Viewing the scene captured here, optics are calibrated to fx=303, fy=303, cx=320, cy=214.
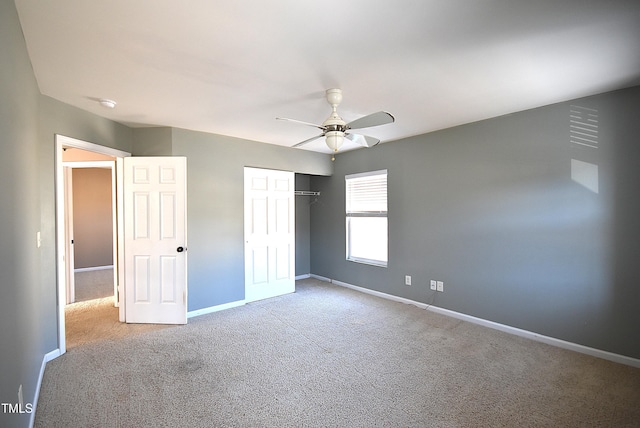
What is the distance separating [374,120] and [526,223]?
2.21 meters

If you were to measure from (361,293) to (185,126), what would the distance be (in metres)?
3.66

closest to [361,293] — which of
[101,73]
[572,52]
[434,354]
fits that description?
[434,354]

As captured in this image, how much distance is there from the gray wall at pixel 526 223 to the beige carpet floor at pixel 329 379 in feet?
1.24

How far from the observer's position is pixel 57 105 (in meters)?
2.94

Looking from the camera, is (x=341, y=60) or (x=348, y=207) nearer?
(x=341, y=60)

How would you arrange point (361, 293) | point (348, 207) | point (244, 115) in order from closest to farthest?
point (244, 115), point (361, 293), point (348, 207)

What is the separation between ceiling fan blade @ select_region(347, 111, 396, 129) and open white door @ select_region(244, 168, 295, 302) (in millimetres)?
2575

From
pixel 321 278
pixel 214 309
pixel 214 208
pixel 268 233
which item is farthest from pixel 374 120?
pixel 321 278

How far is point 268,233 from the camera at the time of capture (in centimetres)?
500

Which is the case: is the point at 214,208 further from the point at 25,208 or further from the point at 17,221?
the point at 17,221

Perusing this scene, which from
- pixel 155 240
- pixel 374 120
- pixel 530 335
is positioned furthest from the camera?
pixel 155 240

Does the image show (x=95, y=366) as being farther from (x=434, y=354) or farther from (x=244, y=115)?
(x=434, y=354)

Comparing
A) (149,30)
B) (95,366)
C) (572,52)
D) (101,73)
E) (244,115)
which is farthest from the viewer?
(244,115)

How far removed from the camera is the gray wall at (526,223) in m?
2.78
